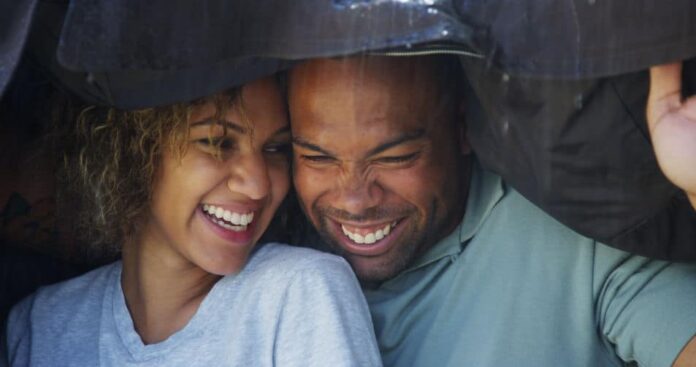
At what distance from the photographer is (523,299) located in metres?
2.04

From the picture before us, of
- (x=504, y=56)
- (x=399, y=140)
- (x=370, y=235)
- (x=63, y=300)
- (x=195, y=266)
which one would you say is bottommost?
(x=63, y=300)

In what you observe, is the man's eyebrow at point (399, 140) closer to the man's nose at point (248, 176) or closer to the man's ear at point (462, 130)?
the man's ear at point (462, 130)

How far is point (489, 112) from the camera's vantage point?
181 cm

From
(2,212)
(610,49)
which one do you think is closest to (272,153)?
(2,212)

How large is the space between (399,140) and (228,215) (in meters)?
0.37

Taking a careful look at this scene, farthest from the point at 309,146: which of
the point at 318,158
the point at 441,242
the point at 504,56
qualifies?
the point at 504,56

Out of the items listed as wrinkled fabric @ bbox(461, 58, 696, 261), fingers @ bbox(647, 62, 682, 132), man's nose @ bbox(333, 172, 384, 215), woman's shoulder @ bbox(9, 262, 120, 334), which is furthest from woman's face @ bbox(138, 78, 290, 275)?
fingers @ bbox(647, 62, 682, 132)

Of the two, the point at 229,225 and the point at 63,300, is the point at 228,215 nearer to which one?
the point at 229,225

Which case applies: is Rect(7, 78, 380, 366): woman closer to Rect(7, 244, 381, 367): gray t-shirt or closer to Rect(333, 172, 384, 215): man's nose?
Rect(7, 244, 381, 367): gray t-shirt

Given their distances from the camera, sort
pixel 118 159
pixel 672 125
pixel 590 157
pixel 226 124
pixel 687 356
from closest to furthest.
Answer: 1. pixel 672 125
2. pixel 590 157
3. pixel 687 356
4. pixel 226 124
5. pixel 118 159

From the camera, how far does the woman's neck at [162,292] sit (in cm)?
214

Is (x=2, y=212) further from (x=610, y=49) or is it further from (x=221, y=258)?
(x=610, y=49)

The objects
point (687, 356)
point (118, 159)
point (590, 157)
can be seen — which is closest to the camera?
point (590, 157)

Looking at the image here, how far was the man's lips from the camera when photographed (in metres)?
2.13
